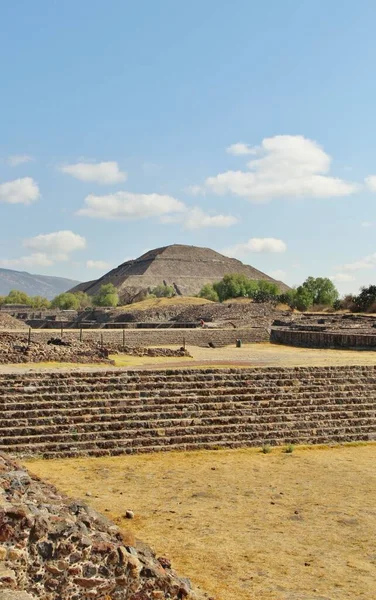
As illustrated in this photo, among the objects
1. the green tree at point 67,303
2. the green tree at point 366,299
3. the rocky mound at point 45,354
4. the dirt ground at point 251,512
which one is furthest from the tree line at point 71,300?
the dirt ground at point 251,512

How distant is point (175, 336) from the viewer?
33906mm

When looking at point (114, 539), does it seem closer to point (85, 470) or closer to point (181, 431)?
point (85, 470)

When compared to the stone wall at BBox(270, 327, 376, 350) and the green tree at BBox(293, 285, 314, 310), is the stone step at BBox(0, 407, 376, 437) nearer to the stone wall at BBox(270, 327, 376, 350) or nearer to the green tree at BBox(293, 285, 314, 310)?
the stone wall at BBox(270, 327, 376, 350)

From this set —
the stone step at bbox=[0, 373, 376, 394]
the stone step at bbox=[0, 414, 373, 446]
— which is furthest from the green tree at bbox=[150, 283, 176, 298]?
the stone step at bbox=[0, 414, 373, 446]

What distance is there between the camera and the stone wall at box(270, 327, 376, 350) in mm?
26369

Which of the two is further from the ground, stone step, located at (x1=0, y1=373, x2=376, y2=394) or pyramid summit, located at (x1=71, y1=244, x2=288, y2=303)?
pyramid summit, located at (x1=71, y1=244, x2=288, y2=303)

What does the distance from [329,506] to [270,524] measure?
1124mm

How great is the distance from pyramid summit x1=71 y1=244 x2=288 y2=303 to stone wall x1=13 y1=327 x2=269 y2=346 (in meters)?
70.0

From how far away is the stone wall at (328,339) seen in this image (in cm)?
2637

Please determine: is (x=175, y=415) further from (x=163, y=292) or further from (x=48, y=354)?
(x=163, y=292)

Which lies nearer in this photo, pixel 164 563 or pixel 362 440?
pixel 164 563

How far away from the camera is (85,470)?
33.6ft

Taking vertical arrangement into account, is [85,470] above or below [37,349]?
below

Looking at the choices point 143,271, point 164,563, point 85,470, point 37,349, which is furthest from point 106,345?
point 143,271
